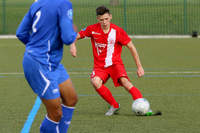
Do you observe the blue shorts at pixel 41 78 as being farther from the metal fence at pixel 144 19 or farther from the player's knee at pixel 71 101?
the metal fence at pixel 144 19

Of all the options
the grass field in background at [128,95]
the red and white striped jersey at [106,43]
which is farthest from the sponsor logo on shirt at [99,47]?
the grass field in background at [128,95]

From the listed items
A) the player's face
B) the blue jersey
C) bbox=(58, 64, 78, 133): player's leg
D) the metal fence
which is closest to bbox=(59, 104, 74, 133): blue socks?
bbox=(58, 64, 78, 133): player's leg

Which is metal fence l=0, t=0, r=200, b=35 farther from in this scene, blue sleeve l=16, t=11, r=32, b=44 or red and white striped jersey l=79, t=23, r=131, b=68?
blue sleeve l=16, t=11, r=32, b=44

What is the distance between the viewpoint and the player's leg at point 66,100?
18.2ft

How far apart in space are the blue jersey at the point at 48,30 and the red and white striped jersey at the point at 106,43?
262 cm

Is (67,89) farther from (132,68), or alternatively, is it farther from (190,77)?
(132,68)

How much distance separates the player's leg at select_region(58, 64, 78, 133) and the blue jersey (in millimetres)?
274

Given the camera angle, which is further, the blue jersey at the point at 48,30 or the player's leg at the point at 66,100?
the player's leg at the point at 66,100

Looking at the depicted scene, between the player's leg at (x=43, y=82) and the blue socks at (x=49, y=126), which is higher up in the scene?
the player's leg at (x=43, y=82)

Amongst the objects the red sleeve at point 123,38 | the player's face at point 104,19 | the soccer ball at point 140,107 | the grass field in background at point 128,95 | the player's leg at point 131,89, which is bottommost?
the grass field in background at point 128,95

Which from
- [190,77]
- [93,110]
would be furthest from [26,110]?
[190,77]

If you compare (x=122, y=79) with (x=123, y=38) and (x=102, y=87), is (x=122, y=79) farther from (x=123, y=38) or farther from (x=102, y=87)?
(x=123, y=38)

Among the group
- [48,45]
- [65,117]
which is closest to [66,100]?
[65,117]

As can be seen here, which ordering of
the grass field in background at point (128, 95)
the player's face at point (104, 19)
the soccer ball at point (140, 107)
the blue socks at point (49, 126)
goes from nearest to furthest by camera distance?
the blue socks at point (49, 126) → the grass field in background at point (128, 95) → the soccer ball at point (140, 107) → the player's face at point (104, 19)
